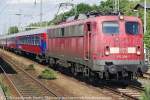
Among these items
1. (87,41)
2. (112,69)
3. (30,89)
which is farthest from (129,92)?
(30,89)

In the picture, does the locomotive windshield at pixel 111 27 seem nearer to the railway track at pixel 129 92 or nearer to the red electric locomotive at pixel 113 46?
the red electric locomotive at pixel 113 46

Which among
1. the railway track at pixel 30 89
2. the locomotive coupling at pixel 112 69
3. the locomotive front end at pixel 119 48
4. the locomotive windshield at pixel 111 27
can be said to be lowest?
the railway track at pixel 30 89

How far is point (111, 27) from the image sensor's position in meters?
21.0

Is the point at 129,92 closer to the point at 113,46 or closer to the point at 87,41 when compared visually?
the point at 113,46

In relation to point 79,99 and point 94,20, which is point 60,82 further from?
point 79,99

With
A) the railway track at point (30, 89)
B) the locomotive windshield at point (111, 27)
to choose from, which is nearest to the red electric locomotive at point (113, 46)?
the locomotive windshield at point (111, 27)

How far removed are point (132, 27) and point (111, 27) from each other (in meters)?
0.98

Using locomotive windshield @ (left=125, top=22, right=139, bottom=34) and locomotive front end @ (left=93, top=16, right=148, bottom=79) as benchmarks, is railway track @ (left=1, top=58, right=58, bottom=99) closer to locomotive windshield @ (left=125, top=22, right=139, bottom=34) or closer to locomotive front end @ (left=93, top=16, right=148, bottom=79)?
locomotive front end @ (left=93, top=16, right=148, bottom=79)

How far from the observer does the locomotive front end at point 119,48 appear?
20.5 meters

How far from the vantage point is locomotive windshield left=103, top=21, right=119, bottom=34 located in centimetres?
2094

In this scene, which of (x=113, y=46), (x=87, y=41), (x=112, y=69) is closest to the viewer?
(x=112, y=69)

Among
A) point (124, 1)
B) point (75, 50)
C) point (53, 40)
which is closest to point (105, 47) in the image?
point (75, 50)

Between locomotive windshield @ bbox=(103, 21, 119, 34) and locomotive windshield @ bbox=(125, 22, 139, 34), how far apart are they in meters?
0.47

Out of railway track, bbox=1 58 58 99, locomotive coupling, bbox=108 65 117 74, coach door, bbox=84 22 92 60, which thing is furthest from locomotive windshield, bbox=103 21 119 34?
railway track, bbox=1 58 58 99
